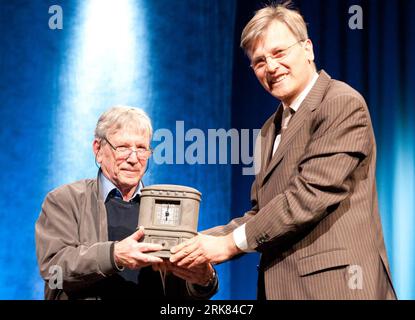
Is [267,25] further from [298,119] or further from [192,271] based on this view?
[192,271]

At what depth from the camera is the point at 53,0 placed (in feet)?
10.7

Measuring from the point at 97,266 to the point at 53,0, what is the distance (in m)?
1.71

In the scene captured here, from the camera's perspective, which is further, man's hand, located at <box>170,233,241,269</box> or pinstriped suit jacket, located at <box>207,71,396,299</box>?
man's hand, located at <box>170,233,241,269</box>

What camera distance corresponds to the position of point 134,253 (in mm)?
2037

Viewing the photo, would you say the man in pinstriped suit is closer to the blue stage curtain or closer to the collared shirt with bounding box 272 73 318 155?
the collared shirt with bounding box 272 73 318 155

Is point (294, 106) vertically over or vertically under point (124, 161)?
over

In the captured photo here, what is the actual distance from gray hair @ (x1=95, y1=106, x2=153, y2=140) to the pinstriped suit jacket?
571 mm

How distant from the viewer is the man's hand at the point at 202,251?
2053 millimetres

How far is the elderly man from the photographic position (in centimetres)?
207

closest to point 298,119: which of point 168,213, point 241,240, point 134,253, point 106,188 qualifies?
point 241,240

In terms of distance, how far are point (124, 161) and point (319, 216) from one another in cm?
77

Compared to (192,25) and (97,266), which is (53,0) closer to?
(192,25)

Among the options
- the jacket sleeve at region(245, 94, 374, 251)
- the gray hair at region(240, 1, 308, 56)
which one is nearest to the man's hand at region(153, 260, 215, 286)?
the jacket sleeve at region(245, 94, 374, 251)
